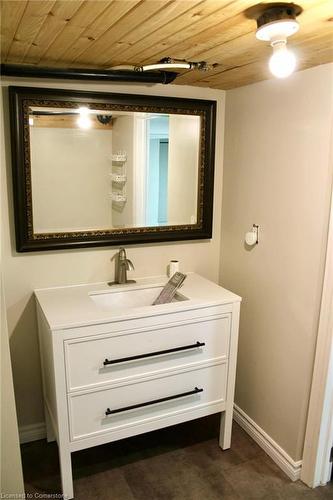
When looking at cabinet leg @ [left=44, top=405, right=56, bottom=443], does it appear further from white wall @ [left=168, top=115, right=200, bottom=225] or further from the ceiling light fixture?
the ceiling light fixture

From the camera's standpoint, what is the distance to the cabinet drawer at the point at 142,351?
1.76 metres

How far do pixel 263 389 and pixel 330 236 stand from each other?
3.37 feet

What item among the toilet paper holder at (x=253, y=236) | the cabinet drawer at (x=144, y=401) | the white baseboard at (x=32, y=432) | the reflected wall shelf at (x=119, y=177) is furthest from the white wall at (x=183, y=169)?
the white baseboard at (x=32, y=432)

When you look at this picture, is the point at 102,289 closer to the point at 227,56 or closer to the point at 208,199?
the point at 208,199

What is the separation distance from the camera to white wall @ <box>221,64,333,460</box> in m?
1.82

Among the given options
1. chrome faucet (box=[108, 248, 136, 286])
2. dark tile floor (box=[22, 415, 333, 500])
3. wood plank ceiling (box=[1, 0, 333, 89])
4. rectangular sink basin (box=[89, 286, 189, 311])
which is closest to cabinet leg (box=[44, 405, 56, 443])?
dark tile floor (box=[22, 415, 333, 500])

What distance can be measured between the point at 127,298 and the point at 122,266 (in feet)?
0.61

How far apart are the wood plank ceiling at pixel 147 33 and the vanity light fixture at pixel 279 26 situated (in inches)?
1.7

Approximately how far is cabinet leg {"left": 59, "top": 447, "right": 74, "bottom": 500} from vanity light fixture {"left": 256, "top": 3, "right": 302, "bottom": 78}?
1.87m

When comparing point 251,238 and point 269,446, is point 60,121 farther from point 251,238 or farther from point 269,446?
point 269,446

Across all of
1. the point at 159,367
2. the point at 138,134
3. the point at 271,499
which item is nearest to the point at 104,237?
the point at 138,134

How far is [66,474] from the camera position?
1854mm

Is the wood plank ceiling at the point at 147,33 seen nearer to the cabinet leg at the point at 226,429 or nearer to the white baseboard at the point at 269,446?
the cabinet leg at the point at 226,429

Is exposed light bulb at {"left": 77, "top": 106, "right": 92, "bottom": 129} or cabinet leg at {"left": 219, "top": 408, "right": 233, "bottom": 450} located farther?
cabinet leg at {"left": 219, "top": 408, "right": 233, "bottom": 450}
